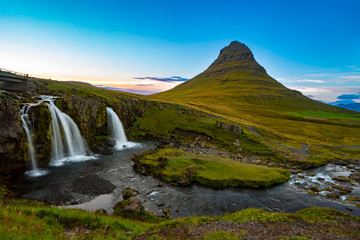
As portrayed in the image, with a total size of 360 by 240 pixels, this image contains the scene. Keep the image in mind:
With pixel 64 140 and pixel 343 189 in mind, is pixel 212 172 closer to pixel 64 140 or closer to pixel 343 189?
pixel 343 189

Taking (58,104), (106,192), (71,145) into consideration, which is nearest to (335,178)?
(106,192)

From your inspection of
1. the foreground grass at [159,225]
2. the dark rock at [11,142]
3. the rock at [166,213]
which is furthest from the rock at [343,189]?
the dark rock at [11,142]

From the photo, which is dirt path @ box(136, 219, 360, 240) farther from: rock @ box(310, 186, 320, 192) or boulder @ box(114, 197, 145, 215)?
rock @ box(310, 186, 320, 192)

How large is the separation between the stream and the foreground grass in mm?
5117

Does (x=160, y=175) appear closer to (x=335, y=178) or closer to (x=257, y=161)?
(x=257, y=161)

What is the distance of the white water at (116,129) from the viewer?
192ft

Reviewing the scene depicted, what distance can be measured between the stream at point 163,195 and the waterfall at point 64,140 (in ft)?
13.8

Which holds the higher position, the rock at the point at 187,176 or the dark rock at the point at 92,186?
the rock at the point at 187,176

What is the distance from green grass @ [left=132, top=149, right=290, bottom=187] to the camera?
110 ft

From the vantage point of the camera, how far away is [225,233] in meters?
14.6

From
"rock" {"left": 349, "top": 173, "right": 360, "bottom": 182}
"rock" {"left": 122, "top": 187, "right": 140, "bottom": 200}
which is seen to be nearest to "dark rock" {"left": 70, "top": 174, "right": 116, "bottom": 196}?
"rock" {"left": 122, "top": 187, "right": 140, "bottom": 200}

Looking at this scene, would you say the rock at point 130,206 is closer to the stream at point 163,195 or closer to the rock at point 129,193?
the stream at point 163,195

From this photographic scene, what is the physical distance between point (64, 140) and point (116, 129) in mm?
20123

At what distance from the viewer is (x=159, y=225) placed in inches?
650
